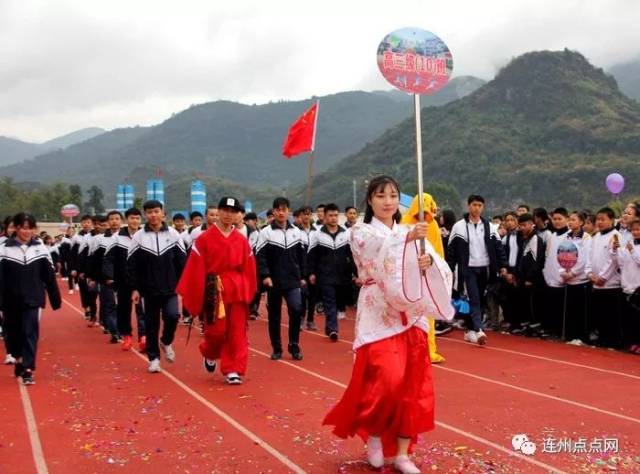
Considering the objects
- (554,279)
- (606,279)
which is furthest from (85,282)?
(606,279)

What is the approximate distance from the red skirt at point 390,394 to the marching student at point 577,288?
6200mm

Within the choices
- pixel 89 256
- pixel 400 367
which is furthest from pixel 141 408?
pixel 89 256

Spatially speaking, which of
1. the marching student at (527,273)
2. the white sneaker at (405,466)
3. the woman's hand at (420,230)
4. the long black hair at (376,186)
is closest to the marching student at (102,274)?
the marching student at (527,273)

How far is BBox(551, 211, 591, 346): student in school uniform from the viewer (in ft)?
31.9

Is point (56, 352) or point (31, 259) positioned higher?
point (31, 259)

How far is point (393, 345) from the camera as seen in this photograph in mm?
4199

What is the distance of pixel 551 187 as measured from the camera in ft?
215

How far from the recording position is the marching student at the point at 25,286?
7.19m

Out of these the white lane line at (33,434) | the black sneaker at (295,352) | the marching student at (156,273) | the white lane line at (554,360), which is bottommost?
the white lane line at (554,360)

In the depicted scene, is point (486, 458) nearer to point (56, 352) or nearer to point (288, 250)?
point (288, 250)

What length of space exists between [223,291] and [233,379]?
899 mm

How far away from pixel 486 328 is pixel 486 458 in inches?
282

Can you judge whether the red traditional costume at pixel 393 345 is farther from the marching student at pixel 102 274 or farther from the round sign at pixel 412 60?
the marching student at pixel 102 274

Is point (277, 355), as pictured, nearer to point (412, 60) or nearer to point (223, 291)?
point (223, 291)
